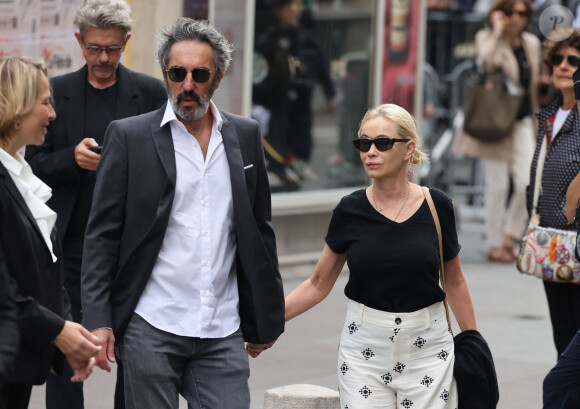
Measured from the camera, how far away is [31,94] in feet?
11.7

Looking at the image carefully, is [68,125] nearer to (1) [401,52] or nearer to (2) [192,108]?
(2) [192,108]

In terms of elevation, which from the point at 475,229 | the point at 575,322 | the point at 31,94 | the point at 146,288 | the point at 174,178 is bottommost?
the point at 475,229

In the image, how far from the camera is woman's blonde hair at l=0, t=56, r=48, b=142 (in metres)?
3.51

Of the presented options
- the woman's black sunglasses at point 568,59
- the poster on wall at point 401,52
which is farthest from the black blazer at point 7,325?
the poster on wall at point 401,52

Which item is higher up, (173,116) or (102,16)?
(102,16)

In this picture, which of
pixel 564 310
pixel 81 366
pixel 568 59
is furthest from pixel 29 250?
pixel 568 59

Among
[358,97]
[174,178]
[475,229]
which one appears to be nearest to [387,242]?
[174,178]

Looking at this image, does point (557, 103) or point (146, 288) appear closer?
point (146, 288)

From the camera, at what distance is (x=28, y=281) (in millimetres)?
3461

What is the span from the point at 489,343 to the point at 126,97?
3.96 metres

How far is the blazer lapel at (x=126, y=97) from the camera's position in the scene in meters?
5.01

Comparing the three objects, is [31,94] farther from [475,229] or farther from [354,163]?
[475,229]

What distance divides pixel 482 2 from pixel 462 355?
1635 centimetres

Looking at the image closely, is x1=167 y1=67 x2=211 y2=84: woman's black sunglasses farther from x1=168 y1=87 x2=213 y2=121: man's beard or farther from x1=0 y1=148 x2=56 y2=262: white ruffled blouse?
x1=0 y1=148 x2=56 y2=262: white ruffled blouse
